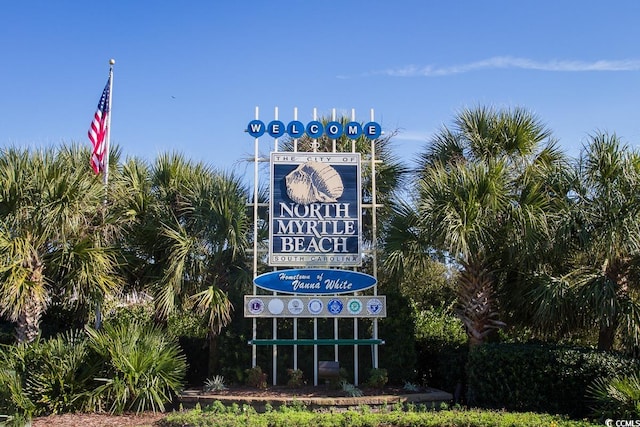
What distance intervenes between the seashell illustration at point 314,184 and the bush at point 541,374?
14.6 ft

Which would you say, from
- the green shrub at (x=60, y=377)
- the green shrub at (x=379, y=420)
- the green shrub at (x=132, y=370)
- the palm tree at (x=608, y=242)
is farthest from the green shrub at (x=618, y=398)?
the green shrub at (x=60, y=377)

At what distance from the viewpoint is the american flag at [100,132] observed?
14258 millimetres

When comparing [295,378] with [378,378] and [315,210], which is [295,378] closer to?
[378,378]

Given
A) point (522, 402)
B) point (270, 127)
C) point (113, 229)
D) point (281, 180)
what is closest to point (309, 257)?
point (281, 180)

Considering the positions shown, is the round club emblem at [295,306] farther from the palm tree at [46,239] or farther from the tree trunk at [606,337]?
the tree trunk at [606,337]

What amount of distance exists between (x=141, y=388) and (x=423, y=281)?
9001 millimetres

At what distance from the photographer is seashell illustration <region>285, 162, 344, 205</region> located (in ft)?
46.3

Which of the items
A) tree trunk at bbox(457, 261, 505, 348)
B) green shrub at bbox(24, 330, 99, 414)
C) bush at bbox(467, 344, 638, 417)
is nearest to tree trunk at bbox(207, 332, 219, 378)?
green shrub at bbox(24, 330, 99, 414)

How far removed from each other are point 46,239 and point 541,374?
9.31 meters

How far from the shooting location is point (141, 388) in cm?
1141

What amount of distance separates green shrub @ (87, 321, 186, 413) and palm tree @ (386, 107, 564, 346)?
4634mm

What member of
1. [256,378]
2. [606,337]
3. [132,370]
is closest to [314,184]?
[256,378]

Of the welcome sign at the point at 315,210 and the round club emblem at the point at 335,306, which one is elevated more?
the welcome sign at the point at 315,210

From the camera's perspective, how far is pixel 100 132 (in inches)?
578
